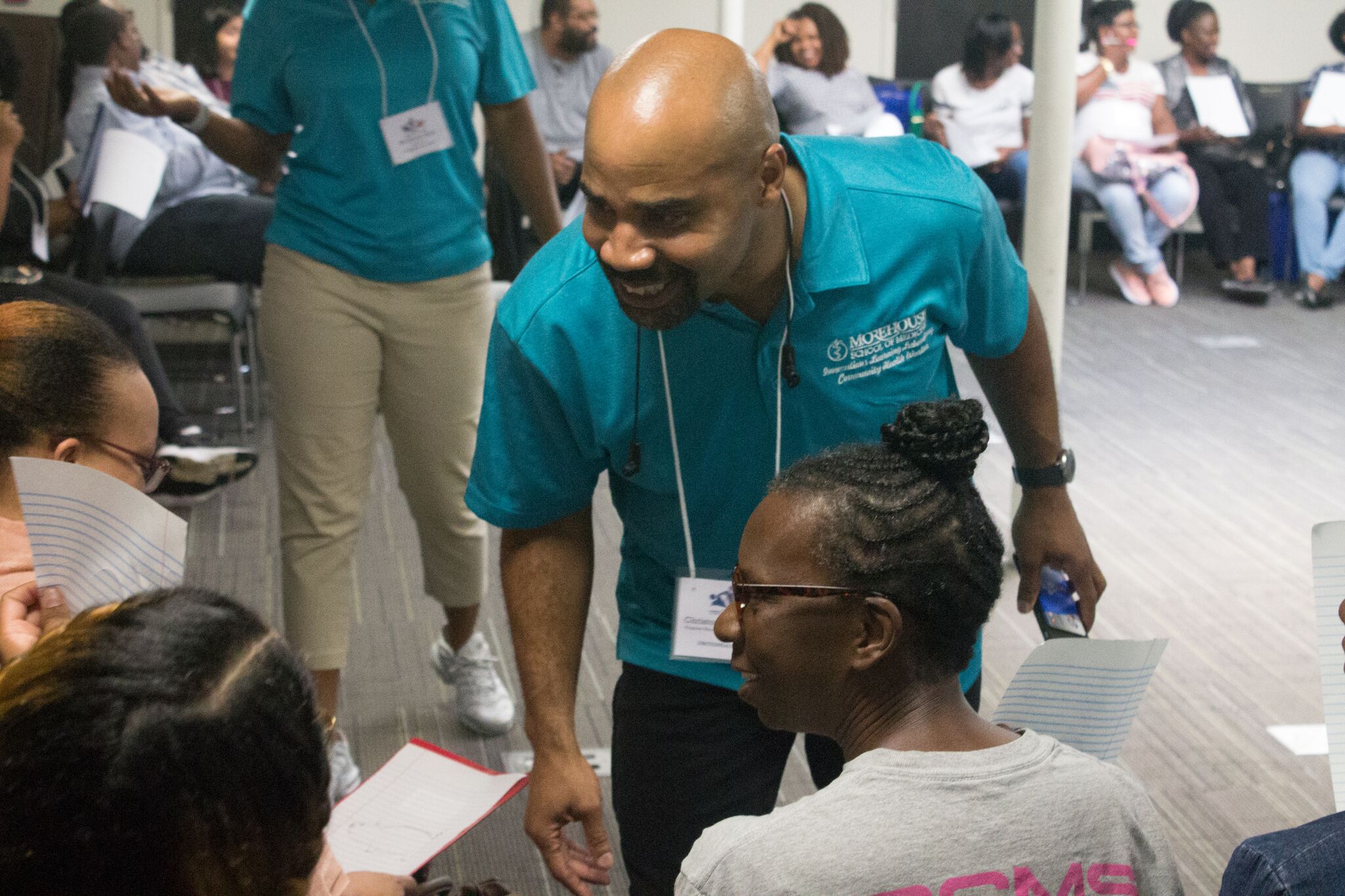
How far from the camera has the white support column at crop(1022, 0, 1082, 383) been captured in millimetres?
3398

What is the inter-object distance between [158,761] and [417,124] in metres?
1.86

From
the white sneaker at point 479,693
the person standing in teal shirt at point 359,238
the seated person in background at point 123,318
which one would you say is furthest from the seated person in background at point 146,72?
the white sneaker at point 479,693

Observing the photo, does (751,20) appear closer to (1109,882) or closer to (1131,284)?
(1131,284)

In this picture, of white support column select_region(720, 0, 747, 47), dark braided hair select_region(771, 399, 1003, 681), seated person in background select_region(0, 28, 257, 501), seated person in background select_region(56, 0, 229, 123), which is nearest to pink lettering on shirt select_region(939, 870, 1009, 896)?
dark braided hair select_region(771, 399, 1003, 681)

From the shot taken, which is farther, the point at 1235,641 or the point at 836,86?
the point at 836,86

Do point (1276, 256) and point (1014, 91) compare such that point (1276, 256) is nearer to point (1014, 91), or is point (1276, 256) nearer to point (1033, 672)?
point (1014, 91)

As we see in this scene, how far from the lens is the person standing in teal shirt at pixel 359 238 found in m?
2.51

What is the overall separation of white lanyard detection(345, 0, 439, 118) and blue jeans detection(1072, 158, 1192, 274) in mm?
5390

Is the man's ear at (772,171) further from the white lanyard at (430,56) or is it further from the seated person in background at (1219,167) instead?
the seated person in background at (1219,167)

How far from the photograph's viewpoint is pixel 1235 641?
3289 millimetres

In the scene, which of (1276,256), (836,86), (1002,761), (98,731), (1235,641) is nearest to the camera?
(98,731)

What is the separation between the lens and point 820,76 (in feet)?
23.6

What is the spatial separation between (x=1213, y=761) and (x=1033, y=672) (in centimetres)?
161

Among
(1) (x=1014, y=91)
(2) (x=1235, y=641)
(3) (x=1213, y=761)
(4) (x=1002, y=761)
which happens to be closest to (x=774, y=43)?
(1) (x=1014, y=91)
